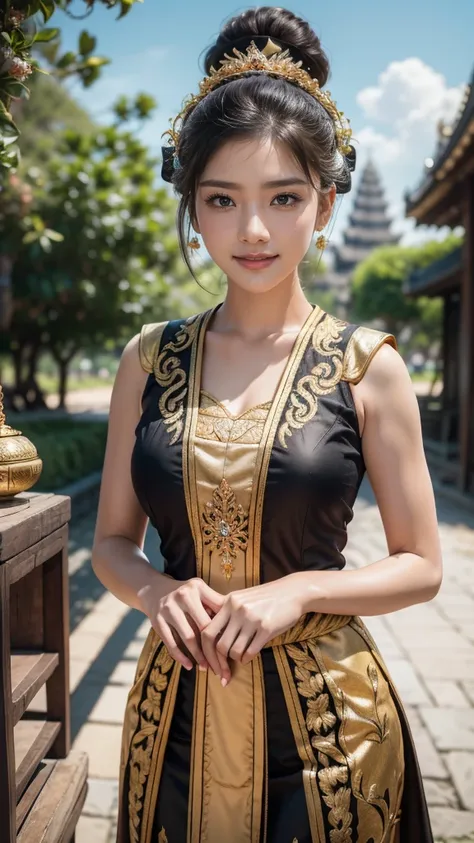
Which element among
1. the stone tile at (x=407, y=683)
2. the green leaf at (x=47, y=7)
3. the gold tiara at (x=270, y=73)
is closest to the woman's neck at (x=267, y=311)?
the gold tiara at (x=270, y=73)

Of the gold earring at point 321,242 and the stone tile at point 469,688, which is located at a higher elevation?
the gold earring at point 321,242

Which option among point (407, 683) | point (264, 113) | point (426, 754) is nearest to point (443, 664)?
point (407, 683)

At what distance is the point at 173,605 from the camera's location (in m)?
1.28

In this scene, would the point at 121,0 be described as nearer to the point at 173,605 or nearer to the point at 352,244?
the point at 173,605

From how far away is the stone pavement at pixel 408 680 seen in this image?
2877 millimetres

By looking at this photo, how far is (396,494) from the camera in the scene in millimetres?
1416

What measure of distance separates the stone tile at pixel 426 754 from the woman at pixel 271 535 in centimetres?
174

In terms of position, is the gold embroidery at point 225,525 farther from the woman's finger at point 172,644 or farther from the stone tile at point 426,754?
the stone tile at point 426,754

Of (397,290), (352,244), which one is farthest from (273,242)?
(352,244)

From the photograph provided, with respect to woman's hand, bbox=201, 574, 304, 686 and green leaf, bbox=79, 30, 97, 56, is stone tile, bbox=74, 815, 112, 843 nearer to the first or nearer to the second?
woman's hand, bbox=201, 574, 304, 686

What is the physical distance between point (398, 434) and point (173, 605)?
1.85ft

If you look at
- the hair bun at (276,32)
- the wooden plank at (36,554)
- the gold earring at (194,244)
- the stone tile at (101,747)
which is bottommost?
the stone tile at (101,747)

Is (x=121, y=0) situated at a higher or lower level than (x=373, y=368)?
higher

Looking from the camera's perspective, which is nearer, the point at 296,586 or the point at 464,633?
the point at 296,586
